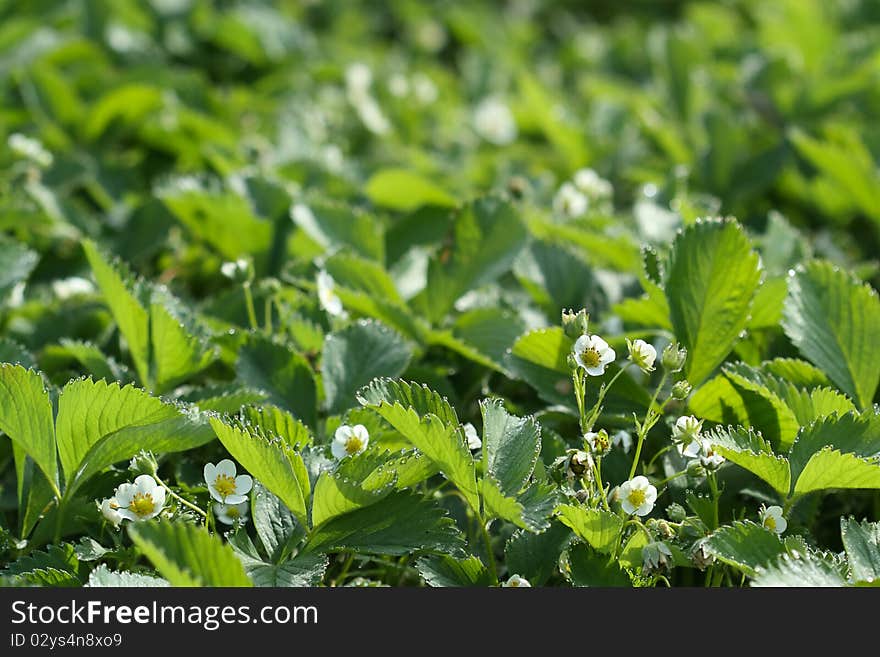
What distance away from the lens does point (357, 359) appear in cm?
145

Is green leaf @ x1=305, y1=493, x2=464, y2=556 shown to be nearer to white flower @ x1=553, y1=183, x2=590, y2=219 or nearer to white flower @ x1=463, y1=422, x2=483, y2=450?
white flower @ x1=463, y1=422, x2=483, y2=450

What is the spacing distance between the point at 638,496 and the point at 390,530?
282mm

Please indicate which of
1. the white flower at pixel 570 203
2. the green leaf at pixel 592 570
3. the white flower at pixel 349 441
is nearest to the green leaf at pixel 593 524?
the green leaf at pixel 592 570

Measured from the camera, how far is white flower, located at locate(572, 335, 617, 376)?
4.12ft

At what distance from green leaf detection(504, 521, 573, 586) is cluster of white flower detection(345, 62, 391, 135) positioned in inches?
63.6

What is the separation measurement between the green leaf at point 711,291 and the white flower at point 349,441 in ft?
1.46

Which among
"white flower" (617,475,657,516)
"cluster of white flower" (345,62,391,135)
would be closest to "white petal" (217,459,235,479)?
"white flower" (617,475,657,516)

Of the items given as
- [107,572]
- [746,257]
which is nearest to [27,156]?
[107,572]

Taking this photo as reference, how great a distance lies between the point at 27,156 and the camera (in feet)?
6.64

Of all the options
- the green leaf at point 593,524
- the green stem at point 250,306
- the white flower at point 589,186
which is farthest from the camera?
the white flower at point 589,186

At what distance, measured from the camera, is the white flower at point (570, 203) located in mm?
2082

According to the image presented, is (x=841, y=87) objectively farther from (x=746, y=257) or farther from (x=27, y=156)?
(x=27, y=156)

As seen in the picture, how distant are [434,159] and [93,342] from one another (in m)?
1.03

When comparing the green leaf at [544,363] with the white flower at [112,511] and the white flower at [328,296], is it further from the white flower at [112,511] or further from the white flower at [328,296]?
the white flower at [112,511]
